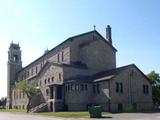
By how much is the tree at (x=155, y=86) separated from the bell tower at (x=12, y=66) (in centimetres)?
3911

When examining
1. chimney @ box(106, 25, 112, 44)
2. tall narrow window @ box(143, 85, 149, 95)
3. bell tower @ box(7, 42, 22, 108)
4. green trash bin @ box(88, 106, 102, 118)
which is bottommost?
green trash bin @ box(88, 106, 102, 118)

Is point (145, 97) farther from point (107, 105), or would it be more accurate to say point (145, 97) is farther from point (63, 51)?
point (63, 51)

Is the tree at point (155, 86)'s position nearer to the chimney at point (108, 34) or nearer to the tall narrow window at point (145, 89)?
the tall narrow window at point (145, 89)

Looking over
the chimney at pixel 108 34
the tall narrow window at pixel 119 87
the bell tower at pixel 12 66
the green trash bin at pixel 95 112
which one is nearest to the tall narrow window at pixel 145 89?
the tall narrow window at pixel 119 87

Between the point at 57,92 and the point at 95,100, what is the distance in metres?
7.10

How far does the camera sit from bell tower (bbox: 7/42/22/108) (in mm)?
88250

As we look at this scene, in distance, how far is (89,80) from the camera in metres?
55.7

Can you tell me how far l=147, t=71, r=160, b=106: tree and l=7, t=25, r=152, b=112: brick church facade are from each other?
7.95 metres

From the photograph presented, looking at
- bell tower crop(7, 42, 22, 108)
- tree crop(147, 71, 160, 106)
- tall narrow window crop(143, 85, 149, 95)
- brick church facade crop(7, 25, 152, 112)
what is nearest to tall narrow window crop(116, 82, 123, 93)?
brick church facade crop(7, 25, 152, 112)

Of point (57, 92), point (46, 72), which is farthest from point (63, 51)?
point (57, 92)

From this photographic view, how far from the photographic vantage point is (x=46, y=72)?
6575 centimetres

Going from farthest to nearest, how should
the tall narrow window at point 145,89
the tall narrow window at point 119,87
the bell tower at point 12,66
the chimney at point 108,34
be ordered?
the bell tower at point 12,66 → the chimney at point 108,34 → the tall narrow window at point 145,89 → the tall narrow window at point 119,87

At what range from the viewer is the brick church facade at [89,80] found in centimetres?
5319

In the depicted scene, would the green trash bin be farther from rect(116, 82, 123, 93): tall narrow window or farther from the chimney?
the chimney
